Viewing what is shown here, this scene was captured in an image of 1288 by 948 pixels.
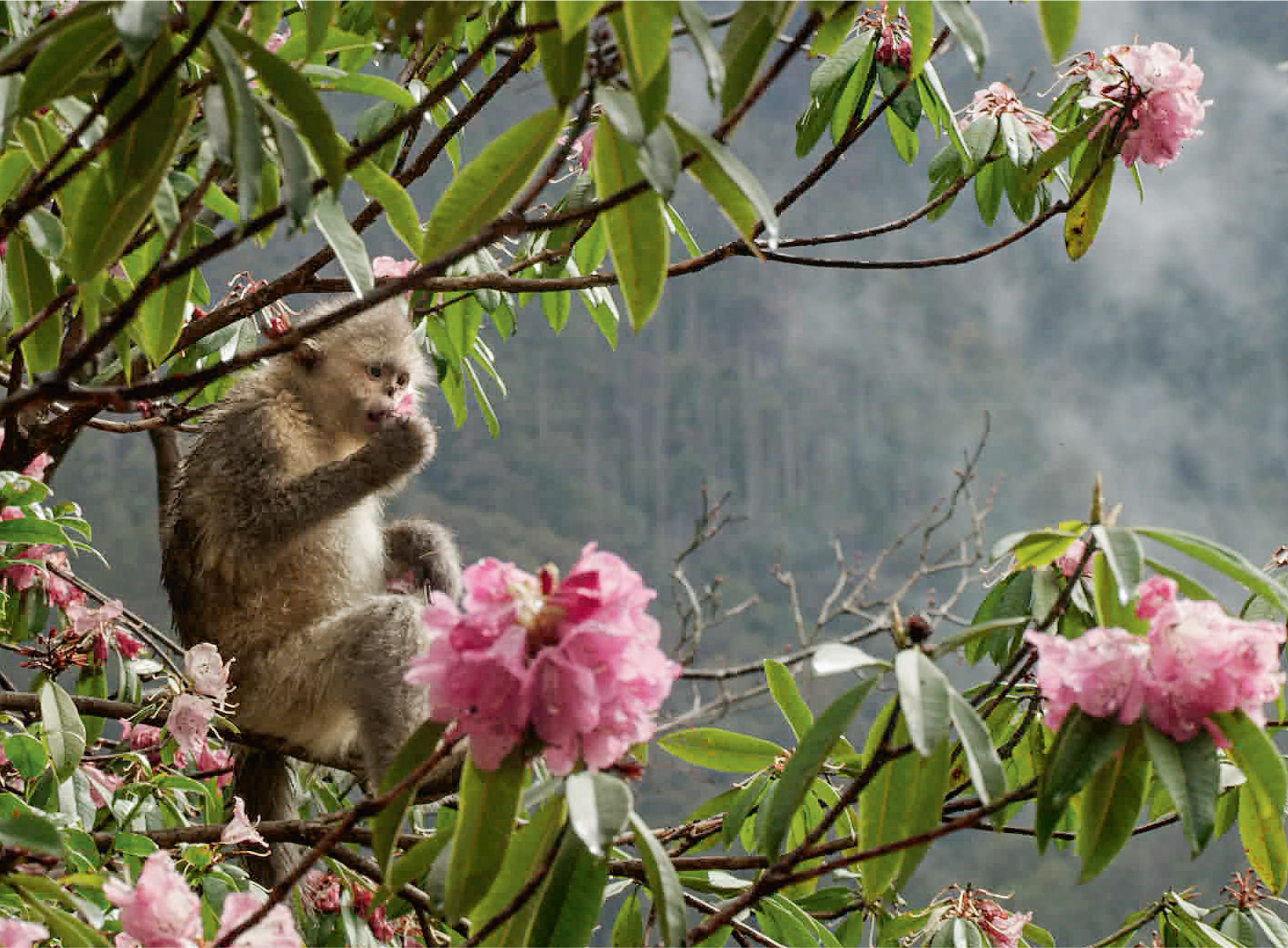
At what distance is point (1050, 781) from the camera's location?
0.81 metres

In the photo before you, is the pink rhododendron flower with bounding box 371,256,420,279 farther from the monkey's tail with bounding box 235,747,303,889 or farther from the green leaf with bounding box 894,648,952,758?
the green leaf with bounding box 894,648,952,758

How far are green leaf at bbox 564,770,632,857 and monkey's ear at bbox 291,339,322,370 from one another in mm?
1412

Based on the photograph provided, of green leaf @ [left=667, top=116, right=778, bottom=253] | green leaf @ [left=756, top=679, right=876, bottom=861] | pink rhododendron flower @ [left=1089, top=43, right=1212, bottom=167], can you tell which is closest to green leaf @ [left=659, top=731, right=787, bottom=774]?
green leaf @ [left=756, top=679, right=876, bottom=861]

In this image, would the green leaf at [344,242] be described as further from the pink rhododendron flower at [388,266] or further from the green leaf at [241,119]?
the pink rhododendron flower at [388,266]

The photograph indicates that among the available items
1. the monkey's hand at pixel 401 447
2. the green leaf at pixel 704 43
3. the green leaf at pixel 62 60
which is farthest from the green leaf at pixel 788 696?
the green leaf at pixel 62 60

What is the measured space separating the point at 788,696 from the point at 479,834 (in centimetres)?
60

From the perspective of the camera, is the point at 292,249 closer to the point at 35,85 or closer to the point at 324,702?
the point at 324,702

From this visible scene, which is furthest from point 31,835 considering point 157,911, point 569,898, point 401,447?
point 401,447

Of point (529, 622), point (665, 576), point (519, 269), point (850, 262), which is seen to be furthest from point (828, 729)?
point (665, 576)

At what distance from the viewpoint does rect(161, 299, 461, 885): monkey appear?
1857 mm

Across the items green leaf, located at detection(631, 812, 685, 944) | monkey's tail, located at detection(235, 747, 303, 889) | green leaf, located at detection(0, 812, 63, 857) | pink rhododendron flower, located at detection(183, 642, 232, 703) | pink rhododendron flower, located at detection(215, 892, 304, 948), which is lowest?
monkey's tail, located at detection(235, 747, 303, 889)

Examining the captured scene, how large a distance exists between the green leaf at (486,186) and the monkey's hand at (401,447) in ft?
2.92

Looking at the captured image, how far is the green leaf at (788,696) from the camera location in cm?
134

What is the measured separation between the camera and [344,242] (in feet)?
3.07
